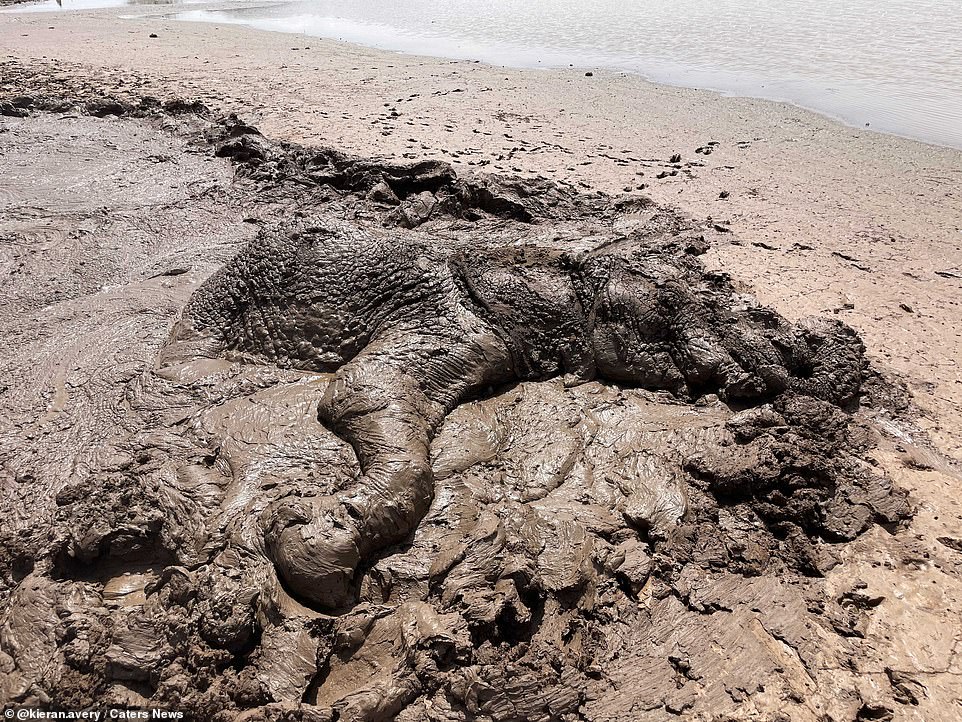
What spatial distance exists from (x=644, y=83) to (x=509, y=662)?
11520mm

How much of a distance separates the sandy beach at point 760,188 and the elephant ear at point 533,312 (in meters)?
1.66

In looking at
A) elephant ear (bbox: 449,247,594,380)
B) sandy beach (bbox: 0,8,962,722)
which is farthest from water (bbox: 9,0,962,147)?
elephant ear (bbox: 449,247,594,380)

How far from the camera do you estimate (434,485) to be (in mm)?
2809

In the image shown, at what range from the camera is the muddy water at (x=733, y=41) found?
998cm

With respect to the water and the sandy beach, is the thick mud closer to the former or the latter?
the sandy beach

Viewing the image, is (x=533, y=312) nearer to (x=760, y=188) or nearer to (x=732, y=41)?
(x=760, y=188)

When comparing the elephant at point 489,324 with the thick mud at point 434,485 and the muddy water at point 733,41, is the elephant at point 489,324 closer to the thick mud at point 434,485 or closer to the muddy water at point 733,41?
the thick mud at point 434,485

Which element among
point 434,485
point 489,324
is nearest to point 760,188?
point 489,324

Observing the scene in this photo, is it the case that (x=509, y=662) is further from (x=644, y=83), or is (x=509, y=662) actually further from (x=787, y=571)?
(x=644, y=83)

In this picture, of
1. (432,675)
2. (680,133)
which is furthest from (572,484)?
(680,133)

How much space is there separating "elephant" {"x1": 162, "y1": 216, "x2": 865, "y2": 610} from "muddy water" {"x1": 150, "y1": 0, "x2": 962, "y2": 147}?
738 cm

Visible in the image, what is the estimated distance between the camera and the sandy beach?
2365mm

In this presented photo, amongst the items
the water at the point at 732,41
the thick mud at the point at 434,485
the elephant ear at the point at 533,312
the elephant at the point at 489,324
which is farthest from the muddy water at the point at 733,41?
the elephant ear at the point at 533,312

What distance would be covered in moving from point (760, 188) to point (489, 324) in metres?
5.08
